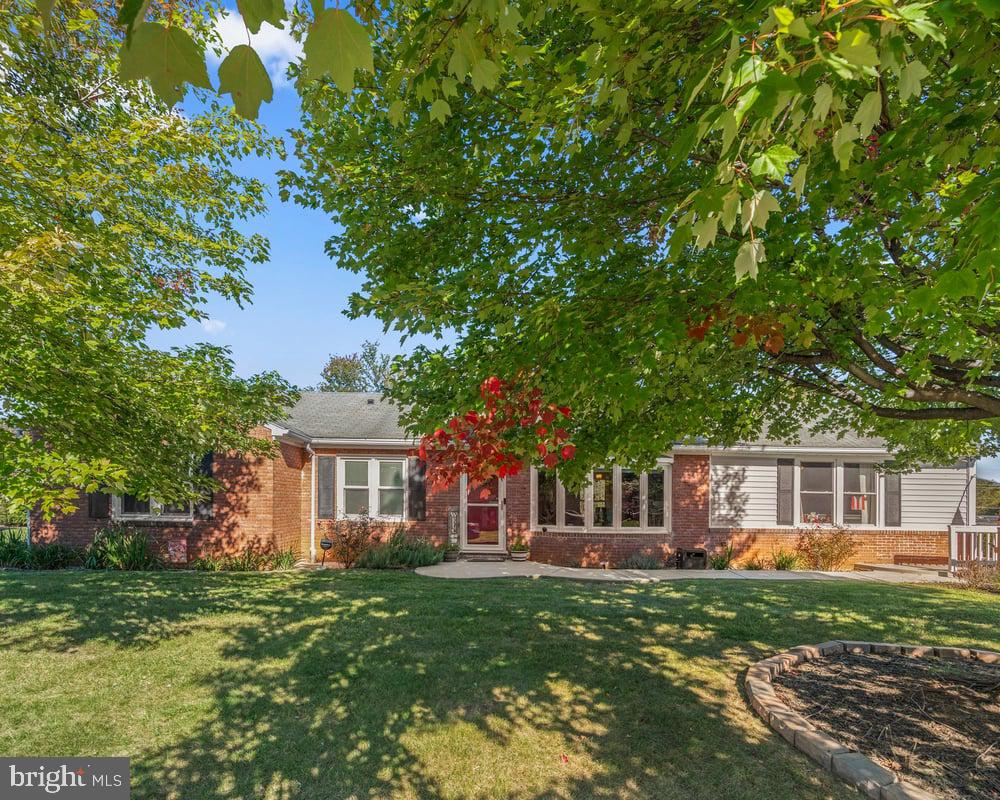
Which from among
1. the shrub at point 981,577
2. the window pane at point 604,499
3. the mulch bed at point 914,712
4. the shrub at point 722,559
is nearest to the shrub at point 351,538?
the window pane at point 604,499

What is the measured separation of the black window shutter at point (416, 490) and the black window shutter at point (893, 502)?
495 inches

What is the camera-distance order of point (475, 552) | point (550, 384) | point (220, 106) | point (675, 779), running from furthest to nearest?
point (475, 552)
point (220, 106)
point (550, 384)
point (675, 779)

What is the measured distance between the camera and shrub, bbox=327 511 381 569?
13.6m

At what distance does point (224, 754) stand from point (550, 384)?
3860 millimetres

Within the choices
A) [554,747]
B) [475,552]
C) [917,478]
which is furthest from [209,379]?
[917,478]

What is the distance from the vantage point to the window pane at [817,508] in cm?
1462

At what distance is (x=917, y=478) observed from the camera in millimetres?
14539

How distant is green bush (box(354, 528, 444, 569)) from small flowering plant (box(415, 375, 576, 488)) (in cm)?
965

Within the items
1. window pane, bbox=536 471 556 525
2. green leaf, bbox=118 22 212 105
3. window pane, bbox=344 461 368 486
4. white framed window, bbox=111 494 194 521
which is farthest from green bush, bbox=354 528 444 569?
green leaf, bbox=118 22 212 105

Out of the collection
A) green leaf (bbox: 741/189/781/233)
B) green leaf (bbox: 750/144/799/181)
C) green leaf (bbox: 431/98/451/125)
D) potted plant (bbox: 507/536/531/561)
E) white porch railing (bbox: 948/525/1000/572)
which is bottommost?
potted plant (bbox: 507/536/531/561)

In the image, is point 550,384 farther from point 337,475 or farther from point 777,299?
point 337,475

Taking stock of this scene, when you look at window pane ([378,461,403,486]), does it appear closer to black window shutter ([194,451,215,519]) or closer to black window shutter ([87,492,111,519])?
black window shutter ([194,451,215,519])

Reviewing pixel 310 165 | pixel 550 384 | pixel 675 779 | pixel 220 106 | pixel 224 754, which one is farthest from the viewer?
pixel 220 106

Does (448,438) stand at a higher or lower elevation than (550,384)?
lower
